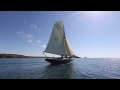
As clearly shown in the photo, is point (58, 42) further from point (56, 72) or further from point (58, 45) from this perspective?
point (56, 72)

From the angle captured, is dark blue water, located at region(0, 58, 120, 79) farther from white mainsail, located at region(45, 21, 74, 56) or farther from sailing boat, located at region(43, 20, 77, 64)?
white mainsail, located at region(45, 21, 74, 56)

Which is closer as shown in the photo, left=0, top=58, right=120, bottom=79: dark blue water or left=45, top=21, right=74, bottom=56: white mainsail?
left=0, top=58, right=120, bottom=79: dark blue water

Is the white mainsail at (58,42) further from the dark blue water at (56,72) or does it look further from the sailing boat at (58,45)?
the dark blue water at (56,72)

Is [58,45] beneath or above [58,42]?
beneath

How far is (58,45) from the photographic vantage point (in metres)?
27.4

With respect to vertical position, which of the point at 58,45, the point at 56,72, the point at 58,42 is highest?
the point at 58,42

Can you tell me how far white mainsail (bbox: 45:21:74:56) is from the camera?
86.8 ft

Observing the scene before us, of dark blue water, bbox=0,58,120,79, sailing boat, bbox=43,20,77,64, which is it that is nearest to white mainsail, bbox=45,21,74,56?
sailing boat, bbox=43,20,77,64

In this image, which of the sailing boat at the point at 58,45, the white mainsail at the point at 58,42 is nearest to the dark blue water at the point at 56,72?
the sailing boat at the point at 58,45

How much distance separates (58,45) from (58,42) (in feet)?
1.90

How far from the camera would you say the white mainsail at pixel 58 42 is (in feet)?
86.8

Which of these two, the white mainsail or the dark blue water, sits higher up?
the white mainsail

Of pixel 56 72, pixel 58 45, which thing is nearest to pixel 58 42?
pixel 58 45
